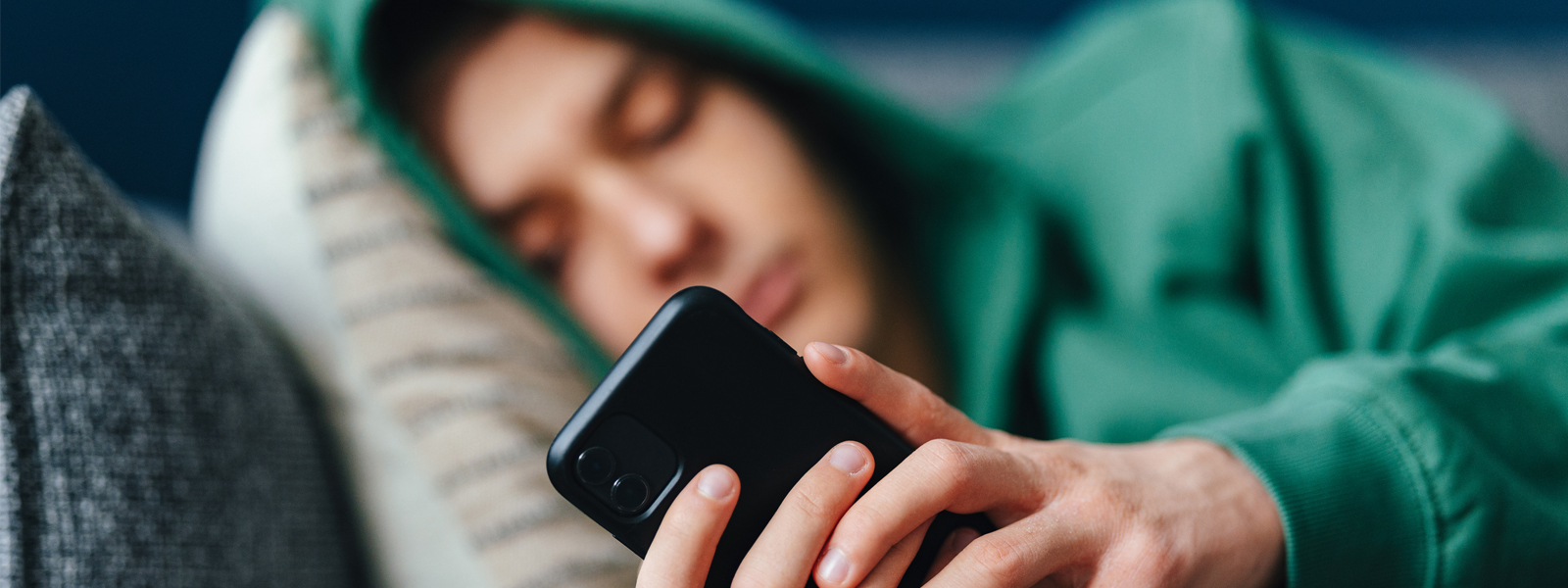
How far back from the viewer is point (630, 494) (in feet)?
0.82

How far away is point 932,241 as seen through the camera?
2.20ft

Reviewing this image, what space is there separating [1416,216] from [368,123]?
644 mm

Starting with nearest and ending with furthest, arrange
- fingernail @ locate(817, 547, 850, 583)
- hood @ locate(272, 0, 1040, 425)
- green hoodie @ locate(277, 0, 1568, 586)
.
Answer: fingernail @ locate(817, 547, 850, 583) → green hoodie @ locate(277, 0, 1568, 586) → hood @ locate(272, 0, 1040, 425)

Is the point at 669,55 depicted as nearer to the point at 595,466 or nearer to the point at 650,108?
the point at 650,108

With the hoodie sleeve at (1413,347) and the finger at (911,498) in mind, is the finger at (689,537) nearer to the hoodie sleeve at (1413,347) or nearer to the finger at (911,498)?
the finger at (911,498)

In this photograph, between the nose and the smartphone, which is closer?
the smartphone

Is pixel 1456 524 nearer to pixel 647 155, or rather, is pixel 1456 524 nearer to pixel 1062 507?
pixel 1062 507

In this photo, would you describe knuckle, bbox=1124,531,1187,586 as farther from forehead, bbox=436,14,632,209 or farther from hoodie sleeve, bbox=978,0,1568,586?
forehead, bbox=436,14,632,209

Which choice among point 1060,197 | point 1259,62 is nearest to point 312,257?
point 1060,197

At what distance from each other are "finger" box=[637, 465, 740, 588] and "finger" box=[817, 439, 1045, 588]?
31 mm

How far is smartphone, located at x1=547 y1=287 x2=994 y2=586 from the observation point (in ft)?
0.81

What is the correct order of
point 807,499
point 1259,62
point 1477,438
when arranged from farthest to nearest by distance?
point 1259,62 → point 1477,438 → point 807,499

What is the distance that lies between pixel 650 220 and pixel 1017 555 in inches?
13.5

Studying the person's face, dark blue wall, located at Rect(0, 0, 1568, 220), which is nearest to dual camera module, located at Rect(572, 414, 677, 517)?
the person's face
